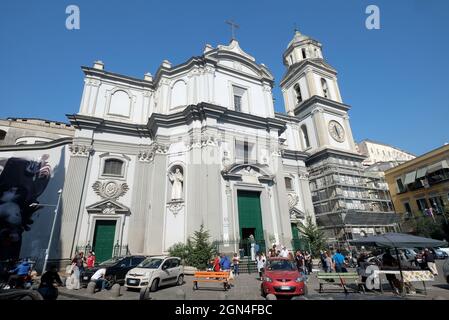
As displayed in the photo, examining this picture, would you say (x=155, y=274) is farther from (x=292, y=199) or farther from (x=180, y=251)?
(x=292, y=199)

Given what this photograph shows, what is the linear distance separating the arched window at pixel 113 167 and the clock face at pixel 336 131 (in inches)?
1042

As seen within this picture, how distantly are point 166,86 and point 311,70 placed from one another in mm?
22685

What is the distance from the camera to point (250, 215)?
18969 millimetres

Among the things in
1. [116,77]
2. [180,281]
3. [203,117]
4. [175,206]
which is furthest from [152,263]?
[116,77]

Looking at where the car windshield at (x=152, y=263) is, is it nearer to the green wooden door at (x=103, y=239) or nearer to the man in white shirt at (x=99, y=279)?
the man in white shirt at (x=99, y=279)

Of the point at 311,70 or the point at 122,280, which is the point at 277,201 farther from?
the point at 311,70

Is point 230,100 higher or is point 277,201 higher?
point 230,100

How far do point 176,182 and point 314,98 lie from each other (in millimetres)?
23452

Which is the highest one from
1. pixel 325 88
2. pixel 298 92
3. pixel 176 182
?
pixel 298 92

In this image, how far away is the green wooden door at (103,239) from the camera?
17141 mm

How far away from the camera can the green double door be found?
18403mm
